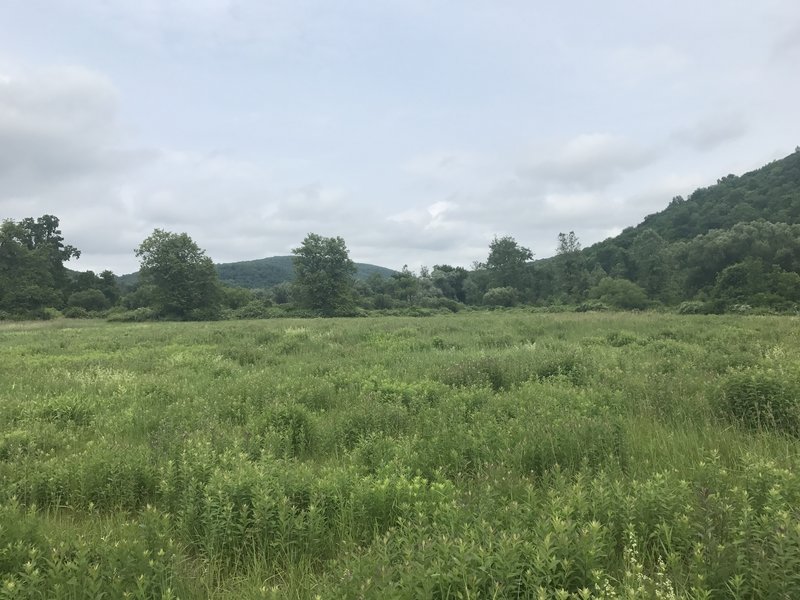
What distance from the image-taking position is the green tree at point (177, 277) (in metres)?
56.8

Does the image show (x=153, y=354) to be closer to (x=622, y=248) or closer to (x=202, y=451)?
(x=202, y=451)

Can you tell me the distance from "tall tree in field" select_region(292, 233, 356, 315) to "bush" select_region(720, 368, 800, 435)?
60.3 meters

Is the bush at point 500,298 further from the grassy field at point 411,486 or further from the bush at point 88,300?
the grassy field at point 411,486

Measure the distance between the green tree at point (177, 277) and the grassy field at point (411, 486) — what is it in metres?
53.6

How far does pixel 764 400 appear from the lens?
5395mm

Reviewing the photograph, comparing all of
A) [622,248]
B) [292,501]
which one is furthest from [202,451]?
[622,248]

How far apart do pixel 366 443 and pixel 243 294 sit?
7875 centimetres

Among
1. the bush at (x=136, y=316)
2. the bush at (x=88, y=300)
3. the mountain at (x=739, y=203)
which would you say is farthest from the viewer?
the bush at (x=88, y=300)

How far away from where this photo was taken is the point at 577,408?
226 inches

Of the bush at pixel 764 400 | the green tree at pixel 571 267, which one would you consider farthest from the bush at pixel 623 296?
the bush at pixel 764 400

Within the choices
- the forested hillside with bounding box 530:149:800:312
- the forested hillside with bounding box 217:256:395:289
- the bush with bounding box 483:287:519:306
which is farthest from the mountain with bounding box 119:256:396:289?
the forested hillside with bounding box 530:149:800:312

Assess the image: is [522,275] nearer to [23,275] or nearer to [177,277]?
[177,277]

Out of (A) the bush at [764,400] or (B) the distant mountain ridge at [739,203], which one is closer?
(A) the bush at [764,400]

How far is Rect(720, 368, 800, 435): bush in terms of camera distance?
5.03 metres
